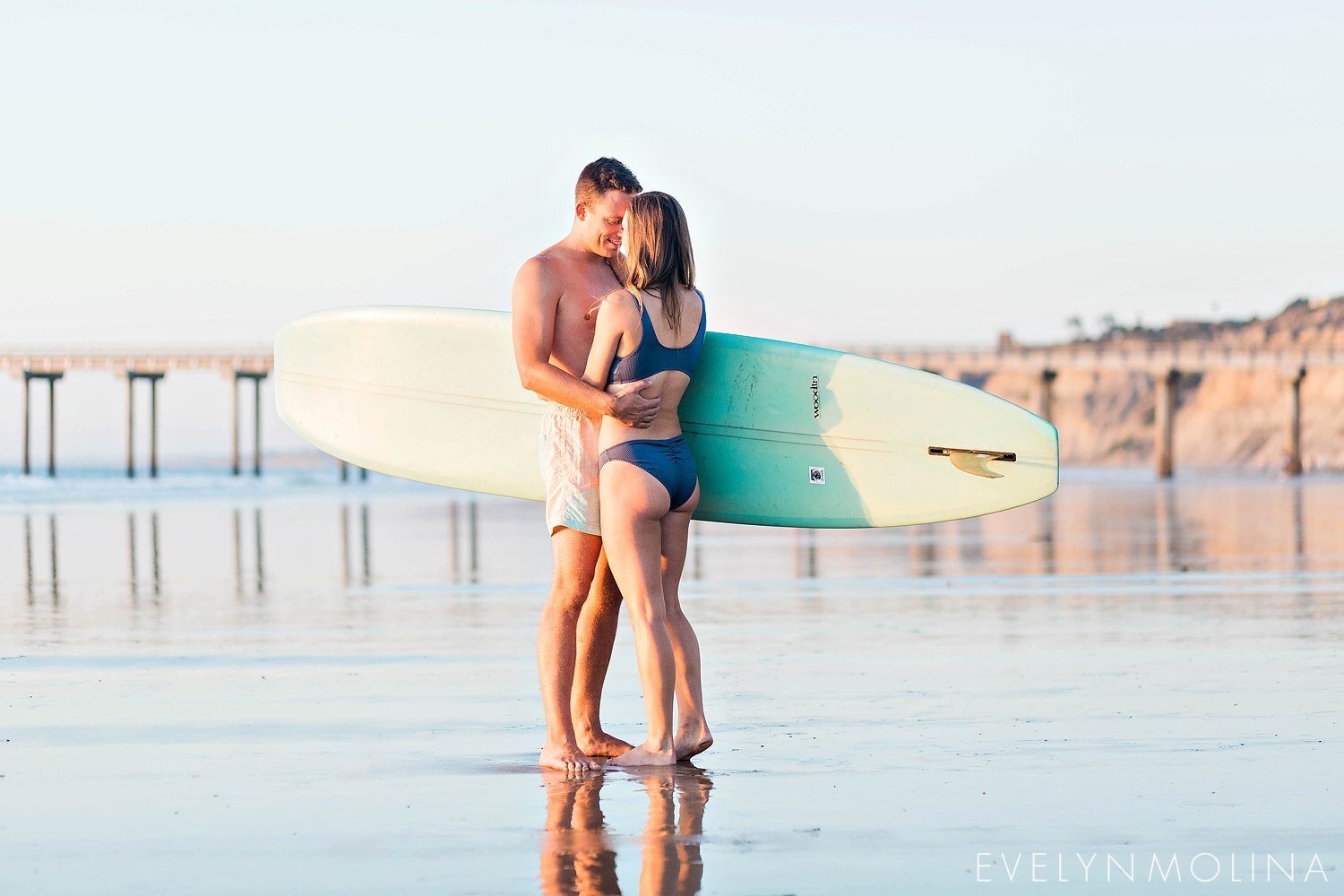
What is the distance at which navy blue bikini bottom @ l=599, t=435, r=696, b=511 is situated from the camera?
14.6 feet

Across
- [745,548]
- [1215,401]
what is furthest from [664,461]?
[1215,401]

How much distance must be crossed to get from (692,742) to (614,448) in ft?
2.59

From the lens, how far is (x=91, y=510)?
23062 millimetres

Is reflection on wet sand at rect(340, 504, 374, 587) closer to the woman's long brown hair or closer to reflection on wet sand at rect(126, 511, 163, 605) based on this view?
reflection on wet sand at rect(126, 511, 163, 605)

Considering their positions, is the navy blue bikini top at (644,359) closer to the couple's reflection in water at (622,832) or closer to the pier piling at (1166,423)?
the couple's reflection in water at (622,832)

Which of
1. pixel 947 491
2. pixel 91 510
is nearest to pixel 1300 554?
pixel 947 491

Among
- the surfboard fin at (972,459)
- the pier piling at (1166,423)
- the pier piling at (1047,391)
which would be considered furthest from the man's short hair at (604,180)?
the pier piling at (1047,391)

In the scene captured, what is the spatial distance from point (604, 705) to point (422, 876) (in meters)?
2.30

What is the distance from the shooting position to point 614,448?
4.48 metres

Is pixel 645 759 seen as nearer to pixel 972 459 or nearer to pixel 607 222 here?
pixel 607 222

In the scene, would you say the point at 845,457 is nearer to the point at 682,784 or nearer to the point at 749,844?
the point at 682,784

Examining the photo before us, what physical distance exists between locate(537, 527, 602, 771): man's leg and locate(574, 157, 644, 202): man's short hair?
2.98 feet

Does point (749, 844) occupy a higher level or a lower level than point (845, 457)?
lower

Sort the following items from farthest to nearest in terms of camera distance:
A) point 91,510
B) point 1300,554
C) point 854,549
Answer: point 91,510 → point 854,549 → point 1300,554
